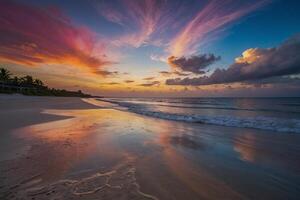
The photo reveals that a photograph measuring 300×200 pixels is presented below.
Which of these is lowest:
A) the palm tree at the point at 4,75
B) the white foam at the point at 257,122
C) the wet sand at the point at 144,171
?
the wet sand at the point at 144,171

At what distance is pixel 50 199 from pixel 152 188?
1675 mm

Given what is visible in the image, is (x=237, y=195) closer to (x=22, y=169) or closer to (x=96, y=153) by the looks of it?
(x=96, y=153)

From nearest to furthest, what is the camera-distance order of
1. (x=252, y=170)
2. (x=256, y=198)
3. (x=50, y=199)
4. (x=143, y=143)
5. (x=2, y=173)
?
(x=50, y=199) → (x=256, y=198) → (x=2, y=173) → (x=252, y=170) → (x=143, y=143)

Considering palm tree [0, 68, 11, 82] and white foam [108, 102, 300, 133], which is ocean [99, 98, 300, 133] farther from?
palm tree [0, 68, 11, 82]

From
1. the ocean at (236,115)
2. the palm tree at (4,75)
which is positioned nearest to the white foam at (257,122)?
the ocean at (236,115)

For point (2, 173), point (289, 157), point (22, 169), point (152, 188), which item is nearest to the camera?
point (152, 188)

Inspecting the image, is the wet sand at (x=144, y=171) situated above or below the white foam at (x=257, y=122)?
below

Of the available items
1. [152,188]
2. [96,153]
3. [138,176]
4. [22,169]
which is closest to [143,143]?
[96,153]

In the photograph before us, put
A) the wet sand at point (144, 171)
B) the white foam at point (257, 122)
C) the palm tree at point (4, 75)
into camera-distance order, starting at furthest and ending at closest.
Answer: the palm tree at point (4, 75)
the white foam at point (257, 122)
the wet sand at point (144, 171)

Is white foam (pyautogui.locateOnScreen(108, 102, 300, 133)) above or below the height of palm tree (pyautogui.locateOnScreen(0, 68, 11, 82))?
below

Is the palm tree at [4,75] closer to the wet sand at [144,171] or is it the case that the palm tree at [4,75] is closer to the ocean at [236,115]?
the ocean at [236,115]

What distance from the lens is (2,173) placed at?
336cm

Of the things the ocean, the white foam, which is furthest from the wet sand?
the ocean

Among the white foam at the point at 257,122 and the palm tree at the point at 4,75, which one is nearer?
the white foam at the point at 257,122
